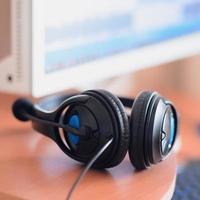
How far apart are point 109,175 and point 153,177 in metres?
0.05

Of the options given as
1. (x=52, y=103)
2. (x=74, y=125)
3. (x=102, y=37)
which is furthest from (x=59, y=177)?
(x=102, y=37)

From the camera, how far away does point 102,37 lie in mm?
774

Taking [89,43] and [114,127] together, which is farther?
[89,43]

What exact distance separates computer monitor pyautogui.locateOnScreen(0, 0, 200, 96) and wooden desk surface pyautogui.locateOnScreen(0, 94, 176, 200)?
75 mm

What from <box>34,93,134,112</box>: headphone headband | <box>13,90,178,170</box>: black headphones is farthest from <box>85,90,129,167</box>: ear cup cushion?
<box>34,93,134,112</box>: headphone headband

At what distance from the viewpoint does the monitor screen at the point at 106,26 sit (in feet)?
2.23

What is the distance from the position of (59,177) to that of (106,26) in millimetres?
292

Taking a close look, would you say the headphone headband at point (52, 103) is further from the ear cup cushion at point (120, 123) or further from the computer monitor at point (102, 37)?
the ear cup cushion at point (120, 123)

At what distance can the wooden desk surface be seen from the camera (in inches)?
20.8

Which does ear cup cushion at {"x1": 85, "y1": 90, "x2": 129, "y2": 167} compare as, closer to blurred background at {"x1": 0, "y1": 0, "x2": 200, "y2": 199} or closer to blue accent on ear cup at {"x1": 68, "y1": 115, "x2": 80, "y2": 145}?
blue accent on ear cup at {"x1": 68, "y1": 115, "x2": 80, "y2": 145}

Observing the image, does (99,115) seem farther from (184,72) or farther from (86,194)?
(184,72)

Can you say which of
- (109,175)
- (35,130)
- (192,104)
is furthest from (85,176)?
(192,104)

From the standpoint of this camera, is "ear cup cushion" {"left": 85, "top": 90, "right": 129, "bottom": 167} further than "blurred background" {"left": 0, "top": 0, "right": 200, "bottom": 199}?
No

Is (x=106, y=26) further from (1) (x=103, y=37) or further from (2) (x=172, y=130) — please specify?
(2) (x=172, y=130)
